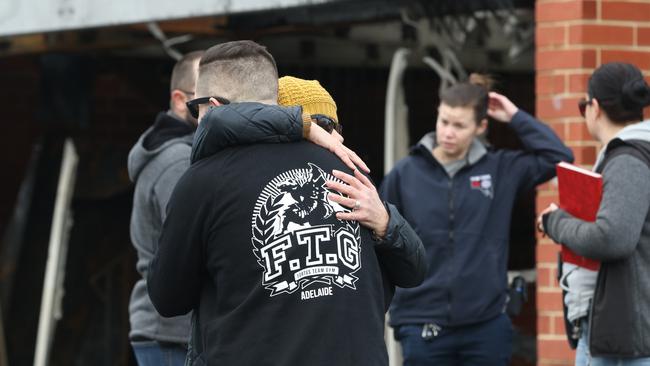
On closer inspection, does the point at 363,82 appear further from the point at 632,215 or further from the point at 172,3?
the point at 632,215

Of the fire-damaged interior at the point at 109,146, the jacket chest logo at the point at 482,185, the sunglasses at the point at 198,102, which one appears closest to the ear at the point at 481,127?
the jacket chest logo at the point at 482,185

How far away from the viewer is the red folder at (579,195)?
4.64 metres

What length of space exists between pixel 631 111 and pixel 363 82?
368 cm

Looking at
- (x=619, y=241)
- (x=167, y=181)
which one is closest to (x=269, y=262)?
(x=167, y=181)

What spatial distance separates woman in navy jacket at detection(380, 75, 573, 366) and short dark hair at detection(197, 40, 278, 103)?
7.69ft

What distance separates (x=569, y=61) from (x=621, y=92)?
3.46 feet

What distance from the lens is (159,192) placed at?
185 inches

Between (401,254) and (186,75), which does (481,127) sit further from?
(401,254)

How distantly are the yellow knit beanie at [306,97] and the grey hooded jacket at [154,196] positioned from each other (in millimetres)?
1156

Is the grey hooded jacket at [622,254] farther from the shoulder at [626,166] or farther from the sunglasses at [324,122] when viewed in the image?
the sunglasses at [324,122]

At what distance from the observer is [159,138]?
4.93 metres

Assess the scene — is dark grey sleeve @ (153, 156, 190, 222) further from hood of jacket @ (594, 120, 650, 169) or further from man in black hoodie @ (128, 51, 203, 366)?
hood of jacket @ (594, 120, 650, 169)

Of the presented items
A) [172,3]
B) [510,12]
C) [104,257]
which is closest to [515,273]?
[510,12]

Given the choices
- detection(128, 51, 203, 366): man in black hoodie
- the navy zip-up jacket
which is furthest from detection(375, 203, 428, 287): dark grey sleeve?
the navy zip-up jacket
